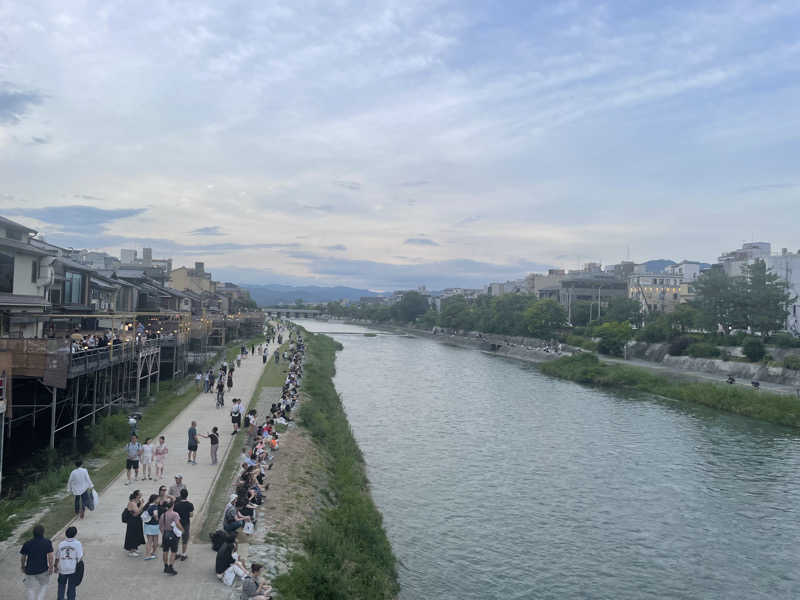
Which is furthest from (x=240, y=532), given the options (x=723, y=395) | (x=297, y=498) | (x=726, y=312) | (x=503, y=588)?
(x=726, y=312)

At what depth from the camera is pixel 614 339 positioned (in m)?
77.0

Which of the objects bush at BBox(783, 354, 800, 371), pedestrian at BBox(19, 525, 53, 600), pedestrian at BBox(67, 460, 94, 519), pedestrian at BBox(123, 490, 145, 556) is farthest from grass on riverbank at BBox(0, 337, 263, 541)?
bush at BBox(783, 354, 800, 371)

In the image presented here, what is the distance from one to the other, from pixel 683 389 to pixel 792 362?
9716mm

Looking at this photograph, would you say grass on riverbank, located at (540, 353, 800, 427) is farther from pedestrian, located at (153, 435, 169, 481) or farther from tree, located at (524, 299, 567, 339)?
pedestrian, located at (153, 435, 169, 481)

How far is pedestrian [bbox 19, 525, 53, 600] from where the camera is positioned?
31.3 feet

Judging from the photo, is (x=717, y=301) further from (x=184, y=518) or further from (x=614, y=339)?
(x=184, y=518)

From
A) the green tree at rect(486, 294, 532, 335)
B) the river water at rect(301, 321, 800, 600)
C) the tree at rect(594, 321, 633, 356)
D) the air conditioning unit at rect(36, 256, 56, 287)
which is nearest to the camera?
the river water at rect(301, 321, 800, 600)

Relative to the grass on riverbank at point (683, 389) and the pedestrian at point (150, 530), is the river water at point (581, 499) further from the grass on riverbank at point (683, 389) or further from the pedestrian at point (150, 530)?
the pedestrian at point (150, 530)

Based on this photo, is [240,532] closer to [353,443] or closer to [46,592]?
[46,592]

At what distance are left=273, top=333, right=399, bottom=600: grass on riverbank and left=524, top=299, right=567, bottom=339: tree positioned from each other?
78.2m

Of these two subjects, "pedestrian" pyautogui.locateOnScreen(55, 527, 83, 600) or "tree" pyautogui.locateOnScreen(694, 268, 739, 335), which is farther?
"tree" pyautogui.locateOnScreen(694, 268, 739, 335)

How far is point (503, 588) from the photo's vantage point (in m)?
16.7

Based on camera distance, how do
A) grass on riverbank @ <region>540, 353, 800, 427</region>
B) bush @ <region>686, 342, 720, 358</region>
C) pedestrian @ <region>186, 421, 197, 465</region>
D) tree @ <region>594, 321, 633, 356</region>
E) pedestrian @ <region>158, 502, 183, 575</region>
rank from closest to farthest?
pedestrian @ <region>158, 502, 183, 575</region> → pedestrian @ <region>186, 421, 197, 465</region> → grass on riverbank @ <region>540, 353, 800, 427</region> → bush @ <region>686, 342, 720, 358</region> → tree @ <region>594, 321, 633, 356</region>

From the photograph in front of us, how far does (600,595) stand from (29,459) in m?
19.2
